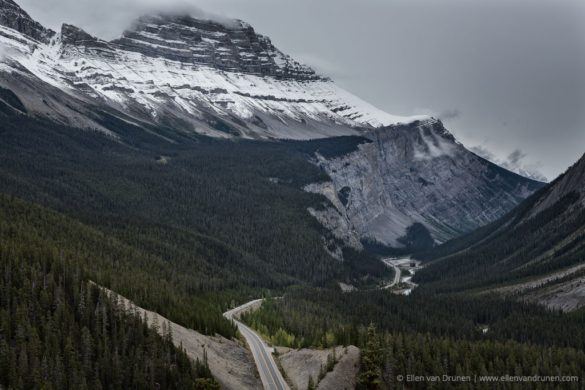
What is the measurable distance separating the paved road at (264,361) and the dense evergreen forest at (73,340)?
537 inches

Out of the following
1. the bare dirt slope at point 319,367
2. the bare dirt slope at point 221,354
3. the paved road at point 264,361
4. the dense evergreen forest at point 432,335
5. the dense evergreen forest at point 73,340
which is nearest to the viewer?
the dense evergreen forest at point 73,340

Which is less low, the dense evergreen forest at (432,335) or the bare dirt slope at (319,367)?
the dense evergreen forest at (432,335)

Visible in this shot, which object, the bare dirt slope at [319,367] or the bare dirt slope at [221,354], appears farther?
the bare dirt slope at [221,354]

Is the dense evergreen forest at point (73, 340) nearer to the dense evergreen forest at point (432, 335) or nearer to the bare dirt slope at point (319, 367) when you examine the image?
the bare dirt slope at point (319, 367)

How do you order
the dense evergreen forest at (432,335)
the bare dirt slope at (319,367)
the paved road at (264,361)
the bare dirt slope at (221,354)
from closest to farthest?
the bare dirt slope at (319,367)
the bare dirt slope at (221,354)
the paved road at (264,361)
the dense evergreen forest at (432,335)

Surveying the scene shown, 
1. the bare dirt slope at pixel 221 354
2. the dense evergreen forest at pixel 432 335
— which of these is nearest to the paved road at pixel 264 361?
the bare dirt slope at pixel 221 354

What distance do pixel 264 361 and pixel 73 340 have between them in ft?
109

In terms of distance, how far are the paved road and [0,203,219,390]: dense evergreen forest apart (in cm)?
1365

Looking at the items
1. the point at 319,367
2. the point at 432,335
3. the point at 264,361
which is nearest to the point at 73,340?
the point at 264,361

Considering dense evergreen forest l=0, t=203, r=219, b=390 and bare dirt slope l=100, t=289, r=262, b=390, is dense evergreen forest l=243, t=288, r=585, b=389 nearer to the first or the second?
bare dirt slope l=100, t=289, r=262, b=390

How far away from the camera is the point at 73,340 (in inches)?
3819

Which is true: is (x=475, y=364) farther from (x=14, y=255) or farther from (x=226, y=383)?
(x=14, y=255)

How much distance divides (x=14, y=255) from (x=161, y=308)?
27.4m

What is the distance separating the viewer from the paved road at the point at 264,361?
10475cm
